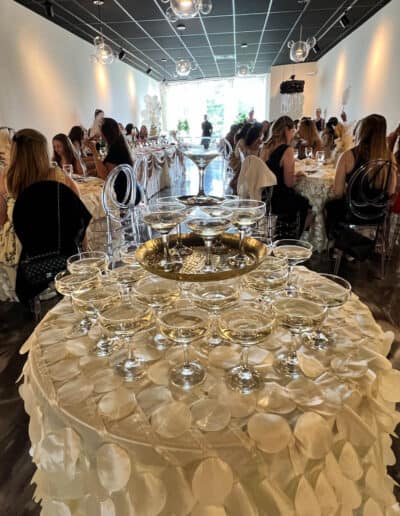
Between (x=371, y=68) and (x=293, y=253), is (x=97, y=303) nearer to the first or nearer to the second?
(x=293, y=253)

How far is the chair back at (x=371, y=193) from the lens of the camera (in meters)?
2.97

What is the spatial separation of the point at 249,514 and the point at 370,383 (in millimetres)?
416

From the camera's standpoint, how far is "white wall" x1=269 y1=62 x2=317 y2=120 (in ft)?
38.4

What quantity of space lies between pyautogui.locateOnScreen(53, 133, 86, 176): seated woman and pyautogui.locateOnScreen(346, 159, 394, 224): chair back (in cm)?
290

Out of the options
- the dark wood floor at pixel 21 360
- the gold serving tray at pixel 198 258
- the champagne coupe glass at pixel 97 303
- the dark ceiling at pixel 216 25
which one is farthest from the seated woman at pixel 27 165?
the dark ceiling at pixel 216 25

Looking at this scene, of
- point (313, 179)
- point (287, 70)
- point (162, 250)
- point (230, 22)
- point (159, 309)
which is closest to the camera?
point (159, 309)

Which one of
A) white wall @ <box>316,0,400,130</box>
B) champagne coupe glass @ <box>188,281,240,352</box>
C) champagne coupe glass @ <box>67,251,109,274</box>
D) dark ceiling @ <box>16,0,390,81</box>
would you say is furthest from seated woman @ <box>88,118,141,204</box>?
white wall @ <box>316,0,400,130</box>

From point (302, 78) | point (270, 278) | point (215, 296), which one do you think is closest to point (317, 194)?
point (270, 278)

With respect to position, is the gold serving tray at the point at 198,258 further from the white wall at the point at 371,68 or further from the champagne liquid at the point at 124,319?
the white wall at the point at 371,68

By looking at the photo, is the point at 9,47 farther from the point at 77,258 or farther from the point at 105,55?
the point at 77,258

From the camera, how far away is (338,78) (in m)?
8.92

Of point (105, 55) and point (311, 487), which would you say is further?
point (105, 55)

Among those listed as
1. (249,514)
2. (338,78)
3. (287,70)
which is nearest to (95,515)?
(249,514)

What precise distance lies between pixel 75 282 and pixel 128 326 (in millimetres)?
408
